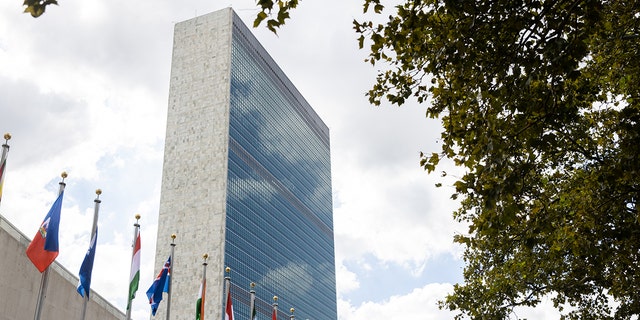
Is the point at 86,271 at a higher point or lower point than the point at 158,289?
lower

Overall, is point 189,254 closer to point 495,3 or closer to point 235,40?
point 235,40

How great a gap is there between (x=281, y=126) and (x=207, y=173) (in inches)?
1386

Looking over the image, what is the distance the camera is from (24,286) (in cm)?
2186

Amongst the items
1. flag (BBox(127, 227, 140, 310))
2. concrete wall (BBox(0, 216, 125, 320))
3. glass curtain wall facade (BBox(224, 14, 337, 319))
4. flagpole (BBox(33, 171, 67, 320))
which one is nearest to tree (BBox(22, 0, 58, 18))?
flagpole (BBox(33, 171, 67, 320))

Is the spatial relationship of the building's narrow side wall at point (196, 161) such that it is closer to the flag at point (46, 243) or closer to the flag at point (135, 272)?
the flag at point (135, 272)

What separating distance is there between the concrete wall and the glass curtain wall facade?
7502 cm

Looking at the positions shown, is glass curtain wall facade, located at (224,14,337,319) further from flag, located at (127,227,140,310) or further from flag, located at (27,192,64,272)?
flag, located at (27,192,64,272)

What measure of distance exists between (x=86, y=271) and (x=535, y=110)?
608 inches

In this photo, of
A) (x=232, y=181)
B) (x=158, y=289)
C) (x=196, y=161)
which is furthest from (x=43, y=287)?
(x=196, y=161)

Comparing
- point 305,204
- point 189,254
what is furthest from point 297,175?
point 189,254

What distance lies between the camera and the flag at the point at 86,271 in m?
21.3

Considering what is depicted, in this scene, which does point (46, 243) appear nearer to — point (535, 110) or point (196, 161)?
point (535, 110)

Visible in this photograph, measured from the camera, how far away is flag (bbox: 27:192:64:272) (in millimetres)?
19297

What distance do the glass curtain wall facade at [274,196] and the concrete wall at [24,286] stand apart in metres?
75.0
